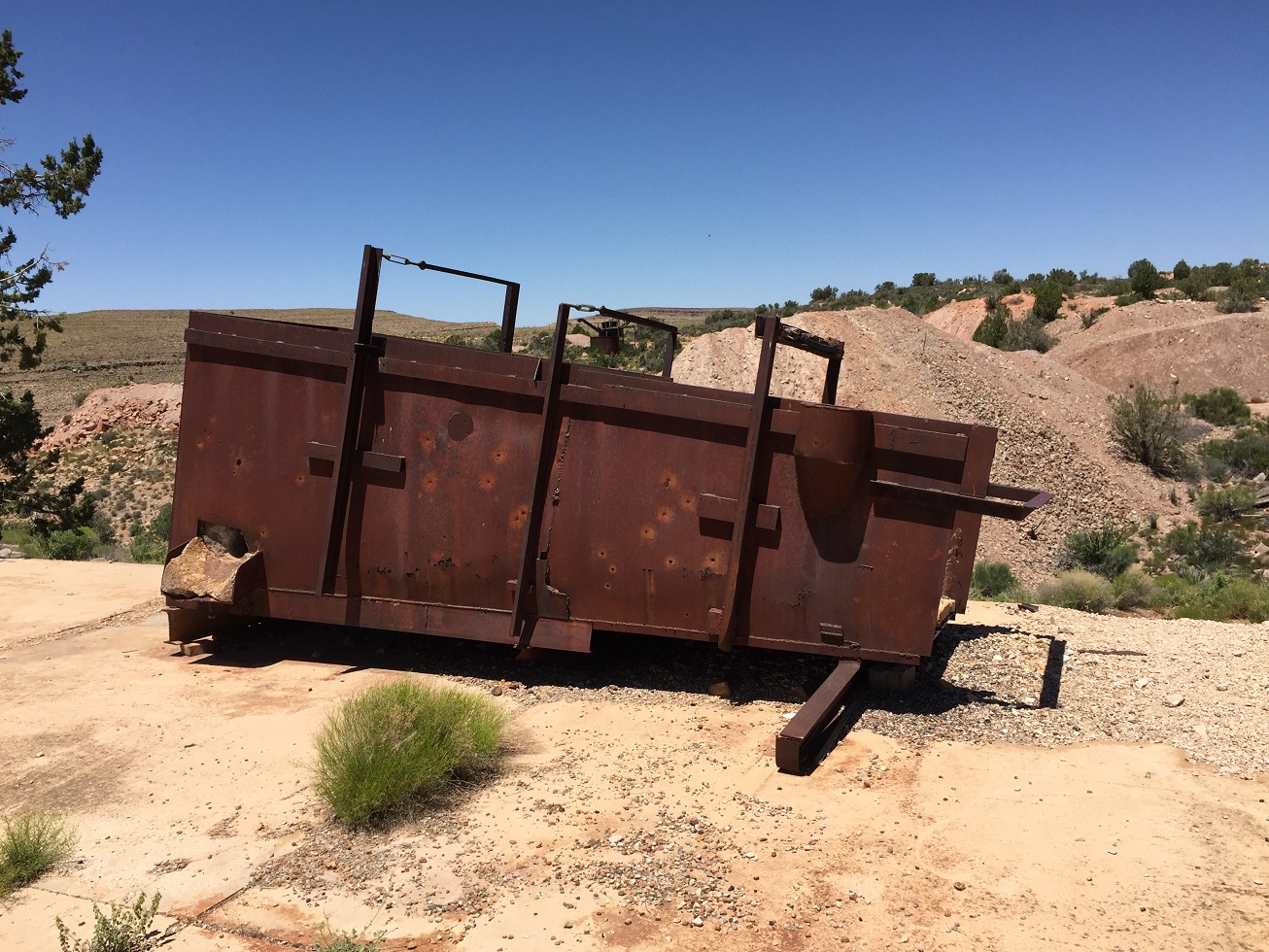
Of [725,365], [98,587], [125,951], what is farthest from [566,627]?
[725,365]

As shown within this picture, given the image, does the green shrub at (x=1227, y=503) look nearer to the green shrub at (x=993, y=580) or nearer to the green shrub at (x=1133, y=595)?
the green shrub at (x=993, y=580)

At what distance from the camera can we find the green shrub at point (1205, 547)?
14164 millimetres

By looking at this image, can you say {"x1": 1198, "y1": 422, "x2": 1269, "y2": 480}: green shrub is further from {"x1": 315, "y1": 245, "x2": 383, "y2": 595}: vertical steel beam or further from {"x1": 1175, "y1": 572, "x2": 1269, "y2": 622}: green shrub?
{"x1": 315, "y1": 245, "x2": 383, "y2": 595}: vertical steel beam

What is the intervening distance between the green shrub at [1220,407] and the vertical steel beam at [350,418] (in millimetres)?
25658

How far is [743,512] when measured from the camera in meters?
5.63

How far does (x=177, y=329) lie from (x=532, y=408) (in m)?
64.3

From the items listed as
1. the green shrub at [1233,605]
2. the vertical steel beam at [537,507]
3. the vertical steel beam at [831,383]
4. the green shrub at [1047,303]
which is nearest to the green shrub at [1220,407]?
the green shrub at [1047,303]

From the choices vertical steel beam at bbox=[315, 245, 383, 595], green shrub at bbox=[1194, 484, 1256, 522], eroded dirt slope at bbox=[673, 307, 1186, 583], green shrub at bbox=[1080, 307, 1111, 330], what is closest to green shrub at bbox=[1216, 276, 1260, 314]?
green shrub at bbox=[1080, 307, 1111, 330]

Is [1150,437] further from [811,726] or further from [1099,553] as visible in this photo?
[811,726]

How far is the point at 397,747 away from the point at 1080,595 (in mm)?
8957

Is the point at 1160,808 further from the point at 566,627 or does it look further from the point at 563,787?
the point at 566,627

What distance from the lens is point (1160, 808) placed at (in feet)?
13.8

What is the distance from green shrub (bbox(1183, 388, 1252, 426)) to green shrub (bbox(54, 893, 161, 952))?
2789 cm

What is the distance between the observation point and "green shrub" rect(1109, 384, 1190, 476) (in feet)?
66.8
